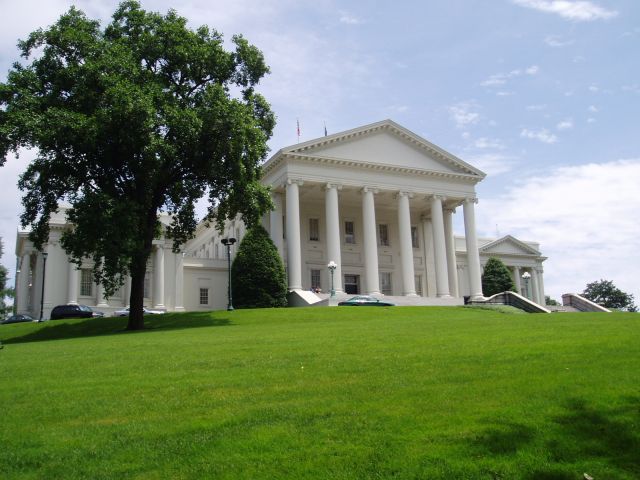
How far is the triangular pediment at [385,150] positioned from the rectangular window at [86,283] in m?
22.2

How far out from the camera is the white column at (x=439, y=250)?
4900cm

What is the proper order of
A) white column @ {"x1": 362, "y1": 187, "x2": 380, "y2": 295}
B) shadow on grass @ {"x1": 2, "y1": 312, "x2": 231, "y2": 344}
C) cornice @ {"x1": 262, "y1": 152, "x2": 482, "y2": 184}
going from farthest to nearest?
white column @ {"x1": 362, "y1": 187, "x2": 380, "y2": 295} < cornice @ {"x1": 262, "y1": 152, "x2": 482, "y2": 184} < shadow on grass @ {"x1": 2, "y1": 312, "x2": 231, "y2": 344}

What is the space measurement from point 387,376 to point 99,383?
17.2ft

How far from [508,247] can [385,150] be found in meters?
30.6

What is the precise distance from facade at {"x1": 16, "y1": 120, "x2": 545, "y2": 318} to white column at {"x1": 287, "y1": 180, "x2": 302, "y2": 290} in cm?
7

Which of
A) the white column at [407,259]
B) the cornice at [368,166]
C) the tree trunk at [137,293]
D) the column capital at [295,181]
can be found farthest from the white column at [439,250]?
the tree trunk at [137,293]

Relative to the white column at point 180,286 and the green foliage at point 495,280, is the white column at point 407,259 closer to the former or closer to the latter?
the green foliage at point 495,280

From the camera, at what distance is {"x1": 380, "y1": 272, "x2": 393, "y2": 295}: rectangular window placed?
54031 millimetres

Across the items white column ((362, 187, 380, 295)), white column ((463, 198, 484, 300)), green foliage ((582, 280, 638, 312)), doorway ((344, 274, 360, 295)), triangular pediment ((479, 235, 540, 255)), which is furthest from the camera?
green foliage ((582, 280, 638, 312))

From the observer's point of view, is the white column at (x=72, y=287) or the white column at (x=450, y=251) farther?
the white column at (x=72, y=287)

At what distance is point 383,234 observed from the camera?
55.8 meters

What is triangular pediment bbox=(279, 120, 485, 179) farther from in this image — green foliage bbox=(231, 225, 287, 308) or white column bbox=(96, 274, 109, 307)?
white column bbox=(96, 274, 109, 307)

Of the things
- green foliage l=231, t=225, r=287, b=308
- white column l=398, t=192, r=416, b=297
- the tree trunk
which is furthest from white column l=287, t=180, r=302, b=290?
the tree trunk

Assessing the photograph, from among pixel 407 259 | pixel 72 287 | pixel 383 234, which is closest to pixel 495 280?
pixel 383 234
